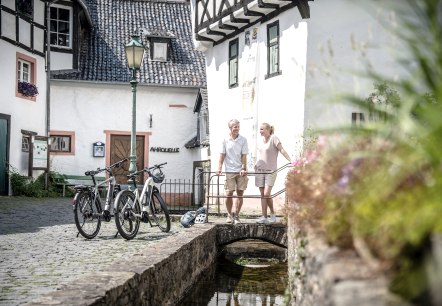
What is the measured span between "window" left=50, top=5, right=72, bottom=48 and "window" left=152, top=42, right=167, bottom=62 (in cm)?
474

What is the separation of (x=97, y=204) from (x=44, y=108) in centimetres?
1456

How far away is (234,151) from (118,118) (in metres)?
17.5

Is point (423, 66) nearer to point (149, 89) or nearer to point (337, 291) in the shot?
point (337, 291)

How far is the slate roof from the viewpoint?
27938 millimetres

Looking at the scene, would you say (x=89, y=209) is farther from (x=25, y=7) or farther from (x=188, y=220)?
(x=25, y=7)

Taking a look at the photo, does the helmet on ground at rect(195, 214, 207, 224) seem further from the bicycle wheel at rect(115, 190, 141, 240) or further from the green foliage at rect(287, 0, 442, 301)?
the green foliage at rect(287, 0, 442, 301)

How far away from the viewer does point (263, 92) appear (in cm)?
1698

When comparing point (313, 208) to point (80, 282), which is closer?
point (313, 208)

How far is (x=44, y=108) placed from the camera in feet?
A: 77.6

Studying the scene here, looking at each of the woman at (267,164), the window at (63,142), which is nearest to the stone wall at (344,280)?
the woman at (267,164)

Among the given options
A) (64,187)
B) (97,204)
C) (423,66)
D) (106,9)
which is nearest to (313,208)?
(423,66)

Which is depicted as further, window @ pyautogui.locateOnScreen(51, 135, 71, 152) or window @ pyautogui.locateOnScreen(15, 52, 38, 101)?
window @ pyautogui.locateOnScreen(51, 135, 71, 152)

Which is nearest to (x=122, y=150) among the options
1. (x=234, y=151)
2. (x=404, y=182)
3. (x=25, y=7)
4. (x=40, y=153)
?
(x=40, y=153)

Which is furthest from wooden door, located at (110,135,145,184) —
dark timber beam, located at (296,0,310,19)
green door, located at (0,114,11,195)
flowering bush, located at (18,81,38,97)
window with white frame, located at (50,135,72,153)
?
dark timber beam, located at (296,0,310,19)
